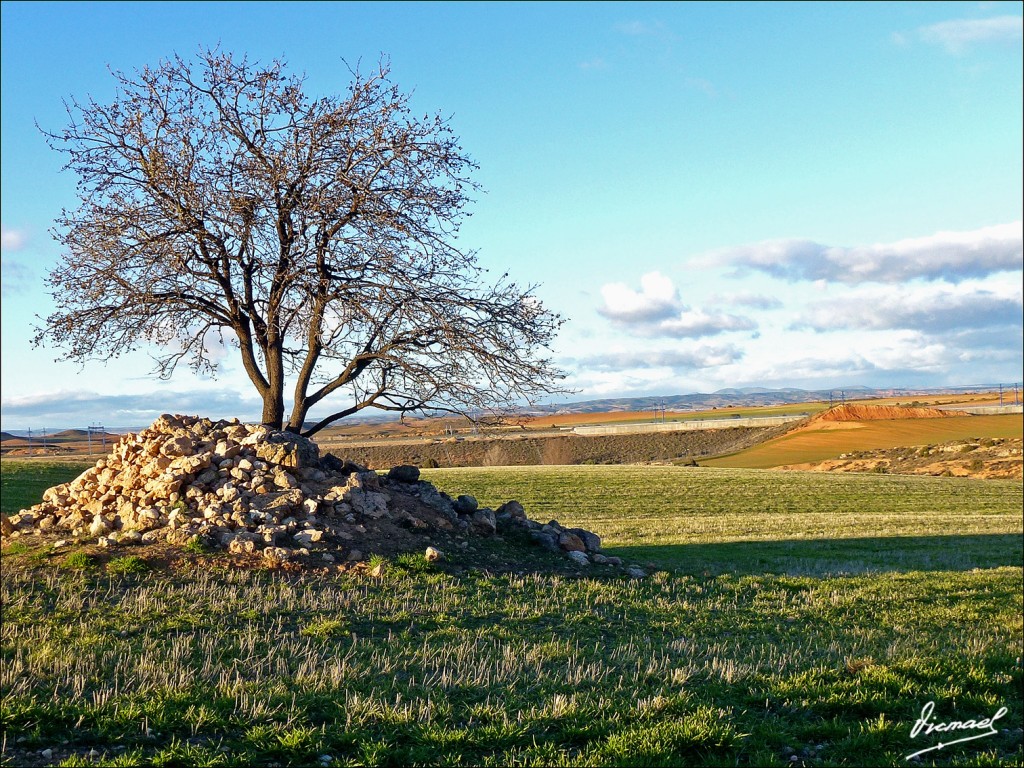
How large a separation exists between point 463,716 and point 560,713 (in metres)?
0.84

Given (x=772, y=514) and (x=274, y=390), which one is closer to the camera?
(x=274, y=390)

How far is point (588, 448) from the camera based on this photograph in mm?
77938

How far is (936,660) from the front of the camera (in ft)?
32.2

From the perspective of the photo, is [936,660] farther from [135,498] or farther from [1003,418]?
[1003,418]

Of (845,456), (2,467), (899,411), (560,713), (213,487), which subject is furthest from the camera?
(899,411)

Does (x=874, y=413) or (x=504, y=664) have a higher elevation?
(x=874, y=413)

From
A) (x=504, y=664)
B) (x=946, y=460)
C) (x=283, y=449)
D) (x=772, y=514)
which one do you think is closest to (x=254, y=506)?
(x=283, y=449)

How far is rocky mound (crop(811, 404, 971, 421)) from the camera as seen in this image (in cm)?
8349

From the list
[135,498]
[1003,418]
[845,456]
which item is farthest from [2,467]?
[1003,418]

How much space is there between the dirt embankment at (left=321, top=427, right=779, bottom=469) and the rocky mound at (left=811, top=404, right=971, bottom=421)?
8.52 meters

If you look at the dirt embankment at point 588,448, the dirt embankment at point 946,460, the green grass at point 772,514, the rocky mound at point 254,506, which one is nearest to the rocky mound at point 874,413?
the dirt embankment at point 588,448

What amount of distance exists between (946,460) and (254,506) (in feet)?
190

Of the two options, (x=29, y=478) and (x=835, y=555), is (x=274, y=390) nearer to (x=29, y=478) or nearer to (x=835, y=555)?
(x=835, y=555)

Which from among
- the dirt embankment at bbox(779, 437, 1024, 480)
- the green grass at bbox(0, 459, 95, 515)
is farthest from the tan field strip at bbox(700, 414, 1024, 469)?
the green grass at bbox(0, 459, 95, 515)
